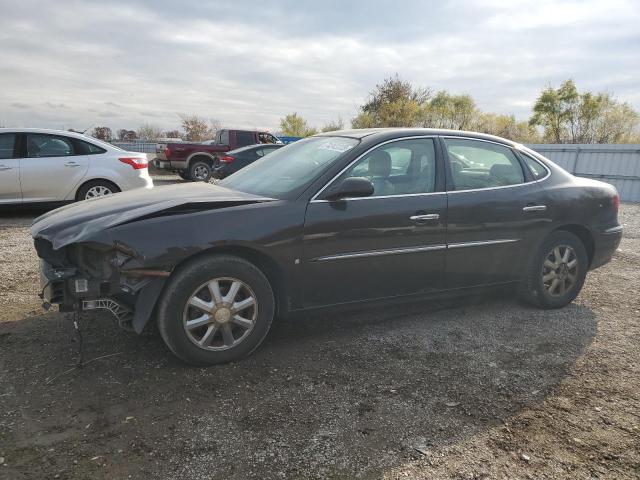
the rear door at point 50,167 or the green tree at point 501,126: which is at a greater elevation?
the green tree at point 501,126

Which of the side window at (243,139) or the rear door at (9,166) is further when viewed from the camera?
the side window at (243,139)

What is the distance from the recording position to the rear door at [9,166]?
7789 mm

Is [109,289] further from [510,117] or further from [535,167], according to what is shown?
[510,117]

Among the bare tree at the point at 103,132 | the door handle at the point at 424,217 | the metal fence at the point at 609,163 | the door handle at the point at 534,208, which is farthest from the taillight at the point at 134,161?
the bare tree at the point at 103,132

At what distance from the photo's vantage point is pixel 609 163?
16219 mm

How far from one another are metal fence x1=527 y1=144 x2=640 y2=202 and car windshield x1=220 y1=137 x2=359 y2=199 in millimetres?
14817

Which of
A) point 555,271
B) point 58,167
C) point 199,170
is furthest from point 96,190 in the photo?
point 199,170

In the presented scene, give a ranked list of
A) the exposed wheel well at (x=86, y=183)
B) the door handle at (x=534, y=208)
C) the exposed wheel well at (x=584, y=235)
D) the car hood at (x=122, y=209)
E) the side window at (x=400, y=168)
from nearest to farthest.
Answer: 1. the car hood at (x=122, y=209)
2. the side window at (x=400, y=168)
3. the door handle at (x=534, y=208)
4. the exposed wheel well at (x=584, y=235)
5. the exposed wheel well at (x=86, y=183)

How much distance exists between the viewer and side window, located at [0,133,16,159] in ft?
25.6

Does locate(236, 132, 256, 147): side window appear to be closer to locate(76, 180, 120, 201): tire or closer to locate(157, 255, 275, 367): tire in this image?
locate(76, 180, 120, 201): tire

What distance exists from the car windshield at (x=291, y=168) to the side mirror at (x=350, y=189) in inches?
8.0

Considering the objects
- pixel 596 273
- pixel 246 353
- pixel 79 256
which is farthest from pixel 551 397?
pixel 596 273

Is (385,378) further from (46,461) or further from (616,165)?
(616,165)

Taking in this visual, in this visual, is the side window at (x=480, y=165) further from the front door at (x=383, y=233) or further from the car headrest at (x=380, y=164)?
the car headrest at (x=380, y=164)
